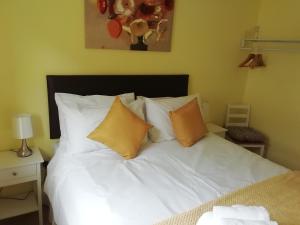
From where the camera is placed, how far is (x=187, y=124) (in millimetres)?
2307

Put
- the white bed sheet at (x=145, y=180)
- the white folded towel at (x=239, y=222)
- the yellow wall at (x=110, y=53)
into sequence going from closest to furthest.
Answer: the white folded towel at (x=239, y=222)
the white bed sheet at (x=145, y=180)
the yellow wall at (x=110, y=53)

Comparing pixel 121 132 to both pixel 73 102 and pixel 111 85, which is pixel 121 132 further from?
pixel 111 85

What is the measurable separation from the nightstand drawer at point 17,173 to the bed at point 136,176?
0.16 m

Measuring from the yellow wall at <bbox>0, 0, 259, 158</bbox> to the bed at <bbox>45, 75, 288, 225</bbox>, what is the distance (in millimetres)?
125

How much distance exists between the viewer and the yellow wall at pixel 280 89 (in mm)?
2934

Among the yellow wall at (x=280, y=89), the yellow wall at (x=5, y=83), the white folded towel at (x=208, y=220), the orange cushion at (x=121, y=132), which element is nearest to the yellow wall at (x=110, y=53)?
the yellow wall at (x=5, y=83)

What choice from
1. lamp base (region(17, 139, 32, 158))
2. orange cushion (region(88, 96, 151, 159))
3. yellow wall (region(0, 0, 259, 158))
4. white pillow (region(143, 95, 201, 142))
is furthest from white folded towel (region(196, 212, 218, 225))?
yellow wall (region(0, 0, 259, 158))

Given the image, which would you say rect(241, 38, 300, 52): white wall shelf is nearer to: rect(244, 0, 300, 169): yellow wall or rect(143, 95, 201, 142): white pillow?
rect(244, 0, 300, 169): yellow wall

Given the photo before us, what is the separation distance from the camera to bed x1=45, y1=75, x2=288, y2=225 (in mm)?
1384

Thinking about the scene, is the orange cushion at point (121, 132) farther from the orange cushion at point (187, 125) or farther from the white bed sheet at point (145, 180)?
the orange cushion at point (187, 125)

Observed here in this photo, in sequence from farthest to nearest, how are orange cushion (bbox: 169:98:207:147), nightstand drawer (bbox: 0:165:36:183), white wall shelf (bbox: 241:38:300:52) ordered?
white wall shelf (bbox: 241:38:300:52), orange cushion (bbox: 169:98:207:147), nightstand drawer (bbox: 0:165:36:183)

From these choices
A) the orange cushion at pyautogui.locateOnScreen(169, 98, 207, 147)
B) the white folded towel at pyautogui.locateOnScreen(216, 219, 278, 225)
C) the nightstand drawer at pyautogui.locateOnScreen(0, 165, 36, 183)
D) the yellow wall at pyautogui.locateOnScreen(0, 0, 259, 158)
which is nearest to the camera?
the white folded towel at pyautogui.locateOnScreen(216, 219, 278, 225)

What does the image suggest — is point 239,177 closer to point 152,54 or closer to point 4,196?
point 152,54

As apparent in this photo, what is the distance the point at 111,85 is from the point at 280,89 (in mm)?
2073
